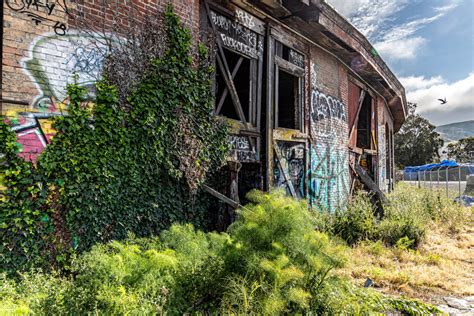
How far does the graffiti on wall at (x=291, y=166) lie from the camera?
764 cm

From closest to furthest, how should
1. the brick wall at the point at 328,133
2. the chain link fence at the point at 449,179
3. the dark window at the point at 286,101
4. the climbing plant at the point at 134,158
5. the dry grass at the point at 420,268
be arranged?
the climbing plant at the point at 134,158, the dry grass at the point at 420,268, the brick wall at the point at 328,133, the dark window at the point at 286,101, the chain link fence at the point at 449,179

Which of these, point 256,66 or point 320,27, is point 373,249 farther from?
A: point 320,27

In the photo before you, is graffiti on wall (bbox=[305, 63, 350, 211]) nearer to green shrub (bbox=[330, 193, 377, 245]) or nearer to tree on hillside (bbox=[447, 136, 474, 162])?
green shrub (bbox=[330, 193, 377, 245])

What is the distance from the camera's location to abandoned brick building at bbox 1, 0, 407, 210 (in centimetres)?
377

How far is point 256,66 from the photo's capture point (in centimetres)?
721

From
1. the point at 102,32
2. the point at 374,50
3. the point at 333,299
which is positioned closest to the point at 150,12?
the point at 102,32

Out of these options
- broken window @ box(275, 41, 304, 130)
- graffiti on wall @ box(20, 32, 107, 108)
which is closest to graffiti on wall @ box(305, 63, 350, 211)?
broken window @ box(275, 41, 304, 130)

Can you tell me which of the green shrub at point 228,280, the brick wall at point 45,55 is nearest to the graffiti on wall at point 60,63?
the brick wall at point 45,55

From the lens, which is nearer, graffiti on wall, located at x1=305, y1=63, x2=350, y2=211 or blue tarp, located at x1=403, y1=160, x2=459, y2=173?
graffiti on wall, located at x1=305, y1=63, x2=350, y2=211

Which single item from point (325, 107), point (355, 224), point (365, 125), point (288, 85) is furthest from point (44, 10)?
point (365, 125)

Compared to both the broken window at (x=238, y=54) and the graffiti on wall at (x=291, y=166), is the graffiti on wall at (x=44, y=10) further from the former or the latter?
the graffiti on wall at (x=291, y=166)

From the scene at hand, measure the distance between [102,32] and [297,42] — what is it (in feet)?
18.1

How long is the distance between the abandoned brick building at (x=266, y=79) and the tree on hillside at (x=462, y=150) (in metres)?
Result: 41.5

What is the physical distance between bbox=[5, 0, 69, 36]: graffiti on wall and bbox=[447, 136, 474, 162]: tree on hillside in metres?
54.3
